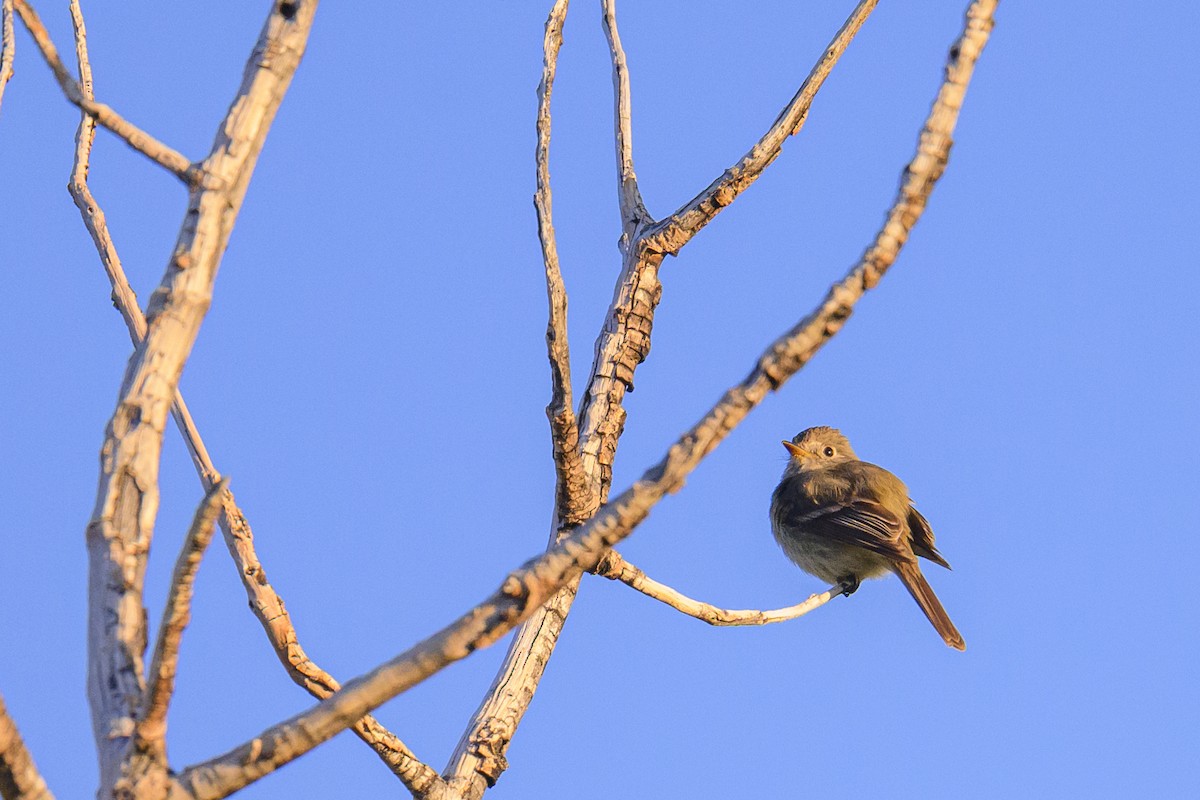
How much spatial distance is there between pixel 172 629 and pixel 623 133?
4052 mm

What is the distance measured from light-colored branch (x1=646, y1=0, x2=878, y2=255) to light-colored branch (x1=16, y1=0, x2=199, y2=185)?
3.15 metres

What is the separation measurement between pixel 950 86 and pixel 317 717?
1686 mm

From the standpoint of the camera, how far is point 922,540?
33.2ft

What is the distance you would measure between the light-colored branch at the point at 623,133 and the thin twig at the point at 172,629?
3.83m

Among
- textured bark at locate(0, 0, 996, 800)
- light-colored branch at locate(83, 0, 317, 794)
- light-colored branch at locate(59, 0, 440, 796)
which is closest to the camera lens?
textured bark at locate(0, 0, 996, 800)

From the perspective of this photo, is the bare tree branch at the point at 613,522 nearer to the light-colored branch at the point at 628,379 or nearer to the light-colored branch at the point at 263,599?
the light-colored branch at the point at 628,379

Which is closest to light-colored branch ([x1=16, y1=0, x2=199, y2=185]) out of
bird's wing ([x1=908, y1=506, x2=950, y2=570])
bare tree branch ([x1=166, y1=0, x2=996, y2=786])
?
bare tree branch ([x1=166, y1=0, x2=996, y2=786])

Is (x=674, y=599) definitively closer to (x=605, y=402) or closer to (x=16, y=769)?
(x=605, y=402)

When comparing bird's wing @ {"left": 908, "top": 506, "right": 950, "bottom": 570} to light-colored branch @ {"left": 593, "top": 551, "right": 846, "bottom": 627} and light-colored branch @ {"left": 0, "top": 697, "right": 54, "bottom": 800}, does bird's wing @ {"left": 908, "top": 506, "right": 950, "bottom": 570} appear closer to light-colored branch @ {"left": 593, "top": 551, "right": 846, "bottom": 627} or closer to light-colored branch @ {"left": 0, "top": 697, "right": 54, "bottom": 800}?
light-colored branch @ {"left": 593, "top": 551, "right": 846, "bottom": 627}

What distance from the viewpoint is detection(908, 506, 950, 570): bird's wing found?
33.1ft

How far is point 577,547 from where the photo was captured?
2.38 meters

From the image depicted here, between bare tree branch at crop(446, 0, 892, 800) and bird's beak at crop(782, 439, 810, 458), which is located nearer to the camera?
bare tree branch at crop(446, 0, 892, 800)

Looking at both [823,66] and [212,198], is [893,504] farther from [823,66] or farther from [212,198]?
[212,198]

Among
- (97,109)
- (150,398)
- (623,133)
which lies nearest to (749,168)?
(623,133)
